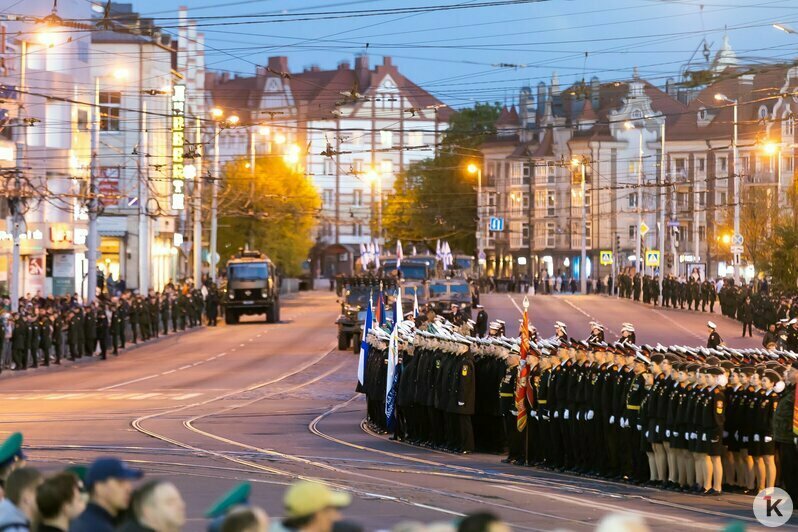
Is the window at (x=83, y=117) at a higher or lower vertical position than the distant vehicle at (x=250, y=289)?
higher

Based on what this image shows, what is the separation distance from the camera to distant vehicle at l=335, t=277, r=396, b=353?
5478 centimetres

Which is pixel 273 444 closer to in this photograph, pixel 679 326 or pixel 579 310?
pixel 679 326

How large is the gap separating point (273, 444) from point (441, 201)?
113m

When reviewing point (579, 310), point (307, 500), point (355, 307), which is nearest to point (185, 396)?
point (355, 307)

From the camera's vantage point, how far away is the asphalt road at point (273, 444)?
726 inches

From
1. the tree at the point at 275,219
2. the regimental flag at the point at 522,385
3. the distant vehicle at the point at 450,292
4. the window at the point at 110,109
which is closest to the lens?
the regimental flag at the point at 522,385

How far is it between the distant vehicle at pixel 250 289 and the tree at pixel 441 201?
61422mm

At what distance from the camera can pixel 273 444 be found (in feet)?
85.9

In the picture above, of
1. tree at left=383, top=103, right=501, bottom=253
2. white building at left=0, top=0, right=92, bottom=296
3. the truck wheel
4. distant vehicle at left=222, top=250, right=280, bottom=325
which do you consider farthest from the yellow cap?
tree at left=383, top=103, right=501, bottom=253

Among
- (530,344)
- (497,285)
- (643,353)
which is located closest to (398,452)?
(530,344)

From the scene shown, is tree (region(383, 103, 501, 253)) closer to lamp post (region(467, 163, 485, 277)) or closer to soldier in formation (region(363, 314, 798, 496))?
lamp post (region(467, 163, 485, 277))

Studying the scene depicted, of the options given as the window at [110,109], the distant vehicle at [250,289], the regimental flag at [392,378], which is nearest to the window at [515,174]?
the window at [110,109]

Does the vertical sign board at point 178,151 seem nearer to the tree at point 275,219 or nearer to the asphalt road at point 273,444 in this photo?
the tree at point 275,219

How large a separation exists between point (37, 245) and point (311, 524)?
59368 millimetres
